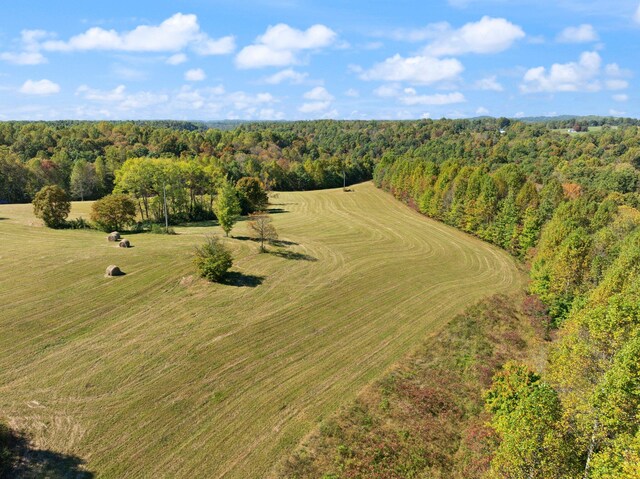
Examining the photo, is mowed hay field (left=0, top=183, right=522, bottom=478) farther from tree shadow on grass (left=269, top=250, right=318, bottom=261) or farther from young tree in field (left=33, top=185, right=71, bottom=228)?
young tree in field (left=33, top=185, right=71, bottom=228)

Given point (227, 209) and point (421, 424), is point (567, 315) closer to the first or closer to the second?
point (421, 424)

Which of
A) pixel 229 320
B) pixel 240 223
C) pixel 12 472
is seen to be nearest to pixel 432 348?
pixel 229 320

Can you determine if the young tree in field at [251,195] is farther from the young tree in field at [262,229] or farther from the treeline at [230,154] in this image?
the young tree in field at [262,229]

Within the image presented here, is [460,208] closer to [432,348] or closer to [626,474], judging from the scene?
[432,348]

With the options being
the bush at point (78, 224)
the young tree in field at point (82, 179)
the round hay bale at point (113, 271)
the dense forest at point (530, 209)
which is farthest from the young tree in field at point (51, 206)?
the young tree in field at point (82, 179)

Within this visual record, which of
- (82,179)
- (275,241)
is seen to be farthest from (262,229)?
(82,179)
